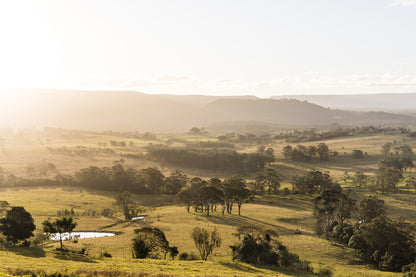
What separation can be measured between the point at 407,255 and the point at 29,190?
365 ft

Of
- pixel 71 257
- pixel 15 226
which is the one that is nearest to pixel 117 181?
pixel 15 226

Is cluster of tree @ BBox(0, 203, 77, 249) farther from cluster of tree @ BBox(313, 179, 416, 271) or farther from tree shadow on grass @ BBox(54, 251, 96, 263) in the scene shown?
cluster of tree @ BBox(313, 179, 416, 271)

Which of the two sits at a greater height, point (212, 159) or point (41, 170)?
point (212, 159)

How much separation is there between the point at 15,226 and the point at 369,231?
56.1 metres

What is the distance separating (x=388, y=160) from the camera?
132 metres

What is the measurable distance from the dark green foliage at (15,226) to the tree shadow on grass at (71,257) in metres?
7.85

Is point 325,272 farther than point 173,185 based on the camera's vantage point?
No

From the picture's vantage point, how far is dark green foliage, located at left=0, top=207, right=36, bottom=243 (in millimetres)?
48781

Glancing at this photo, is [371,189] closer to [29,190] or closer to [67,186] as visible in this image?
[67,186]

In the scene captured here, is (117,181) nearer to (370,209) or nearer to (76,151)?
(76,151)

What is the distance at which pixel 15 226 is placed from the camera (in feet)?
161

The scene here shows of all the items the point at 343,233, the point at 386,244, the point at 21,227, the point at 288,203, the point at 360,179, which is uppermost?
the point at 21,227

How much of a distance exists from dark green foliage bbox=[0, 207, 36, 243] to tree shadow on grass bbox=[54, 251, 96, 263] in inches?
309

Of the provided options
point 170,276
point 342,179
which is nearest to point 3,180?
point 170,276
